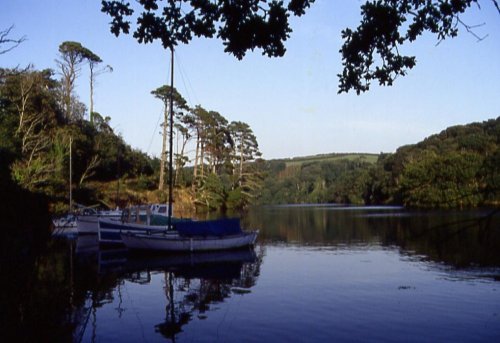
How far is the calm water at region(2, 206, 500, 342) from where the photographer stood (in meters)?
11.3

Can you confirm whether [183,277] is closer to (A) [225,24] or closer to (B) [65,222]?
(B) [65,222]

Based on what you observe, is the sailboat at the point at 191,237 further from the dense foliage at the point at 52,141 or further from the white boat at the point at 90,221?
the dense foliage at the point at 52,141

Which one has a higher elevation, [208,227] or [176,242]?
[208,227]

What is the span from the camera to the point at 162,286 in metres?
17.8

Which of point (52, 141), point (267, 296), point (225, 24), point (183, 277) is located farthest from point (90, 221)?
point (225, 24)

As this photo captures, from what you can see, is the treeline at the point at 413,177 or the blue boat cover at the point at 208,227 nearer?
the blue boat cover at the point at 208,227

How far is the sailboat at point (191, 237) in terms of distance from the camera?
85.1 ft

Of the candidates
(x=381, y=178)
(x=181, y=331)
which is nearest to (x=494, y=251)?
(x=181, y=331)

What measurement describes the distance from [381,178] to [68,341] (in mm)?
104028

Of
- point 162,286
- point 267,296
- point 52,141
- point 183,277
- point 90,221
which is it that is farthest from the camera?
point 52,141

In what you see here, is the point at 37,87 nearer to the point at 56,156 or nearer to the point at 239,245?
the point at 56,156

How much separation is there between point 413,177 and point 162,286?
7289cm

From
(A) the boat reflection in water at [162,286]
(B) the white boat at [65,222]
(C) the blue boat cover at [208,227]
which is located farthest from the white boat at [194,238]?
(B) the white boat at [65,222]

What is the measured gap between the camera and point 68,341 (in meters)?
10.6
